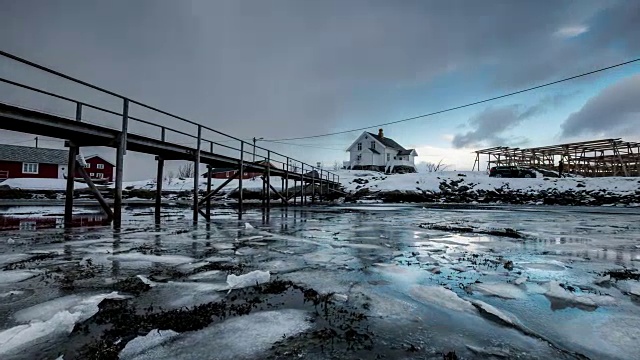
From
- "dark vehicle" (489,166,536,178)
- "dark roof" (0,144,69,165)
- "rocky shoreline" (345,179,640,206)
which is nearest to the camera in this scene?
"rocky shoreline" (345,179,640,206)

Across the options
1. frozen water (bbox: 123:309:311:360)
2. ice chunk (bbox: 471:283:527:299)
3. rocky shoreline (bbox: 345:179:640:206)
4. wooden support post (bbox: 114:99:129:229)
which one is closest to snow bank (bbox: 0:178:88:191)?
rocky shoreline (bbox: 345:179:640:206)

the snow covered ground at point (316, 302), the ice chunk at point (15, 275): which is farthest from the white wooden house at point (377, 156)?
the ice chunk at point (15, 275)

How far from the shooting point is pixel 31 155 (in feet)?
151

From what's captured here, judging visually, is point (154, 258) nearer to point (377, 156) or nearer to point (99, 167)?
point (377, 156)

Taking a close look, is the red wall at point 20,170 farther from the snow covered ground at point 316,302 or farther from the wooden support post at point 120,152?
the snow covered ground at point 316,302

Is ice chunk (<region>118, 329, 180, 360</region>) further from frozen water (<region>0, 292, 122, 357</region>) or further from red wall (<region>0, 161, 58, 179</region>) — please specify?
red wall (<region>0, 161, 58, 179</region>)

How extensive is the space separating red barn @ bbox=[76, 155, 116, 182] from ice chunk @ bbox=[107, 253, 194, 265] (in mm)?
56599

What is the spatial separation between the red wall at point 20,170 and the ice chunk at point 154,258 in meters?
55.5

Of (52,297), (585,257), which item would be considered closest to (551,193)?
(585,257)

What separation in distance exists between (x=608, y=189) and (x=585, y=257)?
96.9 feet

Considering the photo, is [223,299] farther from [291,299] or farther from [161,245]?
[161,245]

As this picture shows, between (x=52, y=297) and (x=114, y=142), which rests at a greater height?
(x=114, y=142)

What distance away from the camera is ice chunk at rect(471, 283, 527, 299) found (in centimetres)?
327

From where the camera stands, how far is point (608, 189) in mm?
26828
